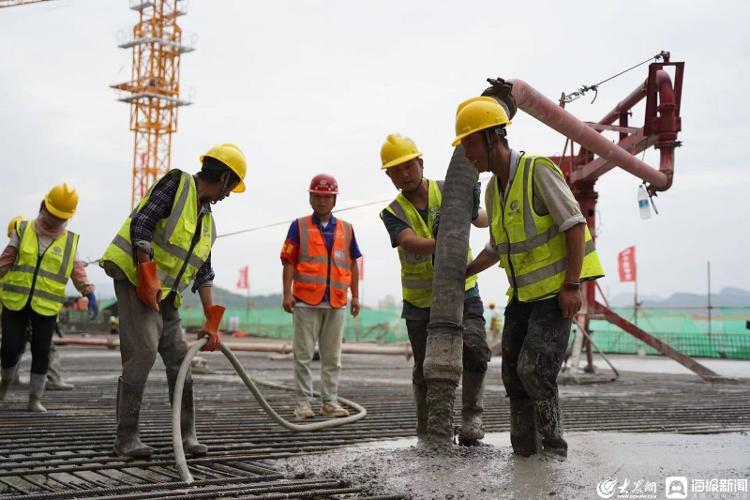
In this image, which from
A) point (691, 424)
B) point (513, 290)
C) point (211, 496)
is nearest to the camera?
point (211, 496)

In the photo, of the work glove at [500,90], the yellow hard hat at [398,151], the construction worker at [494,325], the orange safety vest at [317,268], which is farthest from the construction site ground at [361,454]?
the construction worker at [494,325]

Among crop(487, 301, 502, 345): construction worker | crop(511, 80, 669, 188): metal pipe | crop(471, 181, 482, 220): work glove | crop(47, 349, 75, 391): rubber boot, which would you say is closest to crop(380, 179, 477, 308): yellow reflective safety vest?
crop(471, 181, 482, 220): work glove

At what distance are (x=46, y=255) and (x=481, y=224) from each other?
3.63 metres

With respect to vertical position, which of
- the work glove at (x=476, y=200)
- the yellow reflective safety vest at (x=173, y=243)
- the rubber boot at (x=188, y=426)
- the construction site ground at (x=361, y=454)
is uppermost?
the work glove at (x=476, y=200)

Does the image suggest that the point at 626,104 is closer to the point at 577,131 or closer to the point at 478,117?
the point at 577,131

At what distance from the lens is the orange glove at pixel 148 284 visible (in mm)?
4047

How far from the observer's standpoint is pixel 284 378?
984 cm

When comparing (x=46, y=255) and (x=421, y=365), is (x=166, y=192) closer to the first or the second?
(x=421, y=365)

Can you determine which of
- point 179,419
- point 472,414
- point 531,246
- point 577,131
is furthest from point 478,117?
point 577,131

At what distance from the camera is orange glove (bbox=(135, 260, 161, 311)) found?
13.3 ft

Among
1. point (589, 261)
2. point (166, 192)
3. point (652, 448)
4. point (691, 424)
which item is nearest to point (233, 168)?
point (166, 192)

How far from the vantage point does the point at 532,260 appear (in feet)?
12.6

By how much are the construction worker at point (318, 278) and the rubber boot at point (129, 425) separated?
A: 2030 mm

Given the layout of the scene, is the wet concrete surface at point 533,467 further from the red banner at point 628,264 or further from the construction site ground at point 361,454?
the red banner at point 628,264
